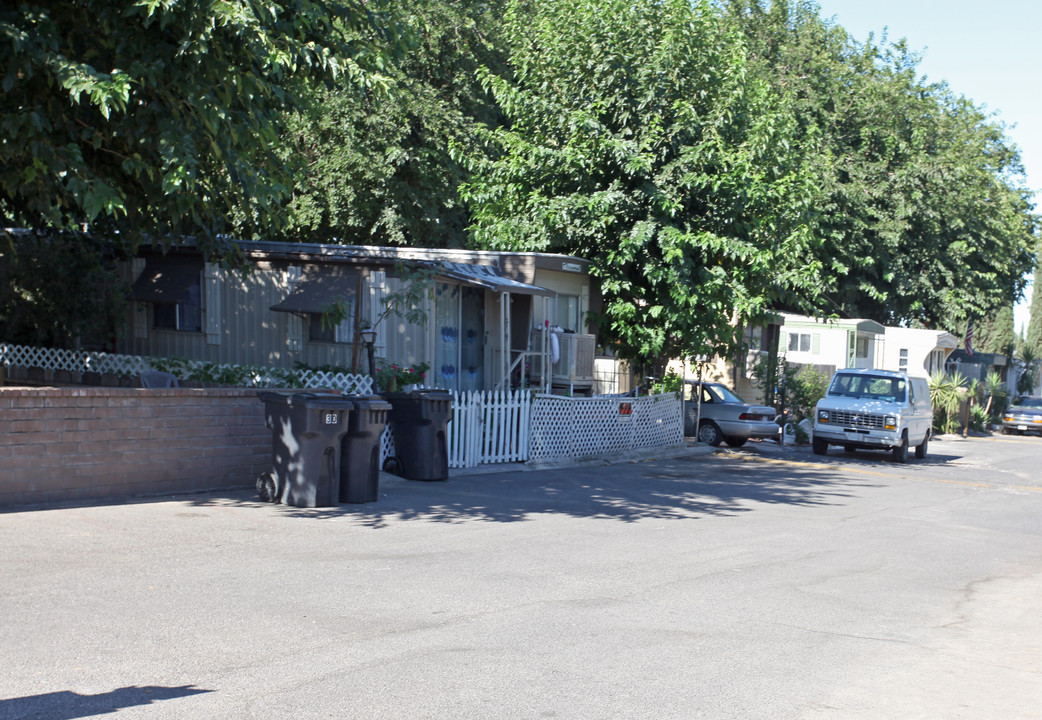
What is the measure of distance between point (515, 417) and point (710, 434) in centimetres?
771

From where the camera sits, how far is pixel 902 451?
2075 centimetres

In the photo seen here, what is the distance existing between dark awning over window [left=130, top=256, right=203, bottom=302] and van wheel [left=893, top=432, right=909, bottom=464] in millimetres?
14848

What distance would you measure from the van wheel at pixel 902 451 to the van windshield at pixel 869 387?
917 millimetres

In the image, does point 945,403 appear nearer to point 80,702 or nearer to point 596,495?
point 596,495

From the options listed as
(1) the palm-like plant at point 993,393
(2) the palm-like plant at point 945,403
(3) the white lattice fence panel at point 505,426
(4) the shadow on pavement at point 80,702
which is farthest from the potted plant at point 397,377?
(1) the palm-like plant at point 993,393

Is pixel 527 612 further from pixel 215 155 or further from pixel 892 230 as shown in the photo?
pixel 892 230

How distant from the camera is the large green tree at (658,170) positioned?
19297mm

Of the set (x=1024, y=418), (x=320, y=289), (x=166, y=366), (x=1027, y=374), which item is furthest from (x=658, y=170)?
(x=1027, y=374)

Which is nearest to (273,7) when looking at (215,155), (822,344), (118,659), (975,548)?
(215,155)

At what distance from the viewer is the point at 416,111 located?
88.3 feet

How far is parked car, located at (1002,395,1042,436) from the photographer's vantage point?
35250mm

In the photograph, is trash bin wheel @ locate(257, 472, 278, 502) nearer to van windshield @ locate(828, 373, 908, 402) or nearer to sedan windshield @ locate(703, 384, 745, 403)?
sedan windshield @ locate(703, 384, 745, 403)

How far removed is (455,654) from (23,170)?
6660 millimetres

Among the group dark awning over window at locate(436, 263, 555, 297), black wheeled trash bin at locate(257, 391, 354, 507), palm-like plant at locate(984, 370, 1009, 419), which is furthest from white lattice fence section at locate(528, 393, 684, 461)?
palm-like plant at locate(984, 370, 1009, 419)
